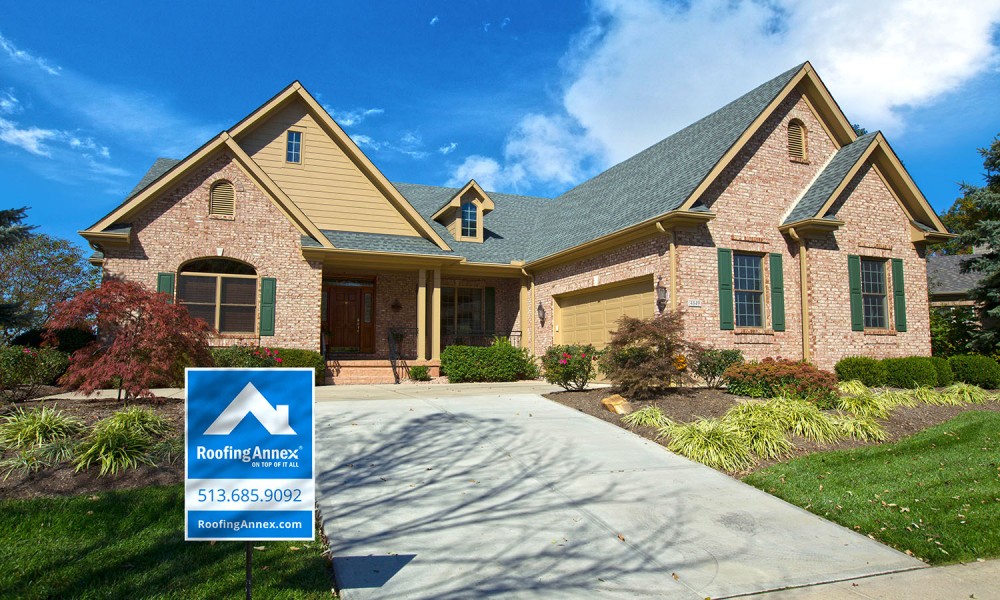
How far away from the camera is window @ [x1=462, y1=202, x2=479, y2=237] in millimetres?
20250

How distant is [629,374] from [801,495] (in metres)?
4.22

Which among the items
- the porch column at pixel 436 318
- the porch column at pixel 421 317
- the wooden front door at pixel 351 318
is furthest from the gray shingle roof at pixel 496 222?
the wooden front door at pixel 351 318

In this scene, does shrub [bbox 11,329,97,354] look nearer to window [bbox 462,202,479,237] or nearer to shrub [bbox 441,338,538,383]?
shrub [bbox 441,338,538,383]

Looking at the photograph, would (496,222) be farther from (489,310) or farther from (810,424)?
(810,424)

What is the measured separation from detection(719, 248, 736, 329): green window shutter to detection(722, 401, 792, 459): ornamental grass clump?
4.88 meters

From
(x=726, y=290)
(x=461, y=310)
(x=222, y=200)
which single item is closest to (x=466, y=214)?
(x=461, y=310)

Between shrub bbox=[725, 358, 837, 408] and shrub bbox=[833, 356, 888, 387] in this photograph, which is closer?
shrub bbox=[725, 358, 837, 408]

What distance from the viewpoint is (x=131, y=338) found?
26.3ft

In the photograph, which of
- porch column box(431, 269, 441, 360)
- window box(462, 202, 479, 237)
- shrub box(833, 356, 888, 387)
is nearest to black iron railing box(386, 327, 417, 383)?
porch column box(431, 269, 441, 360)

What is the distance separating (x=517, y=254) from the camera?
19.8 m

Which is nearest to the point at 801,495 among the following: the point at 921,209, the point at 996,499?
the point at 996,499

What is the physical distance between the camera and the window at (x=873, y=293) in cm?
1576

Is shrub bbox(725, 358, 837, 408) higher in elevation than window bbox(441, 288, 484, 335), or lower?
lower

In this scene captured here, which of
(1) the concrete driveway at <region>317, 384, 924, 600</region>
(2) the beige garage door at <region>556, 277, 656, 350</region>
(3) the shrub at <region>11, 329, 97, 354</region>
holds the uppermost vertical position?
(2) the beige garage door at <region>556, 277, 656, 350</region>
